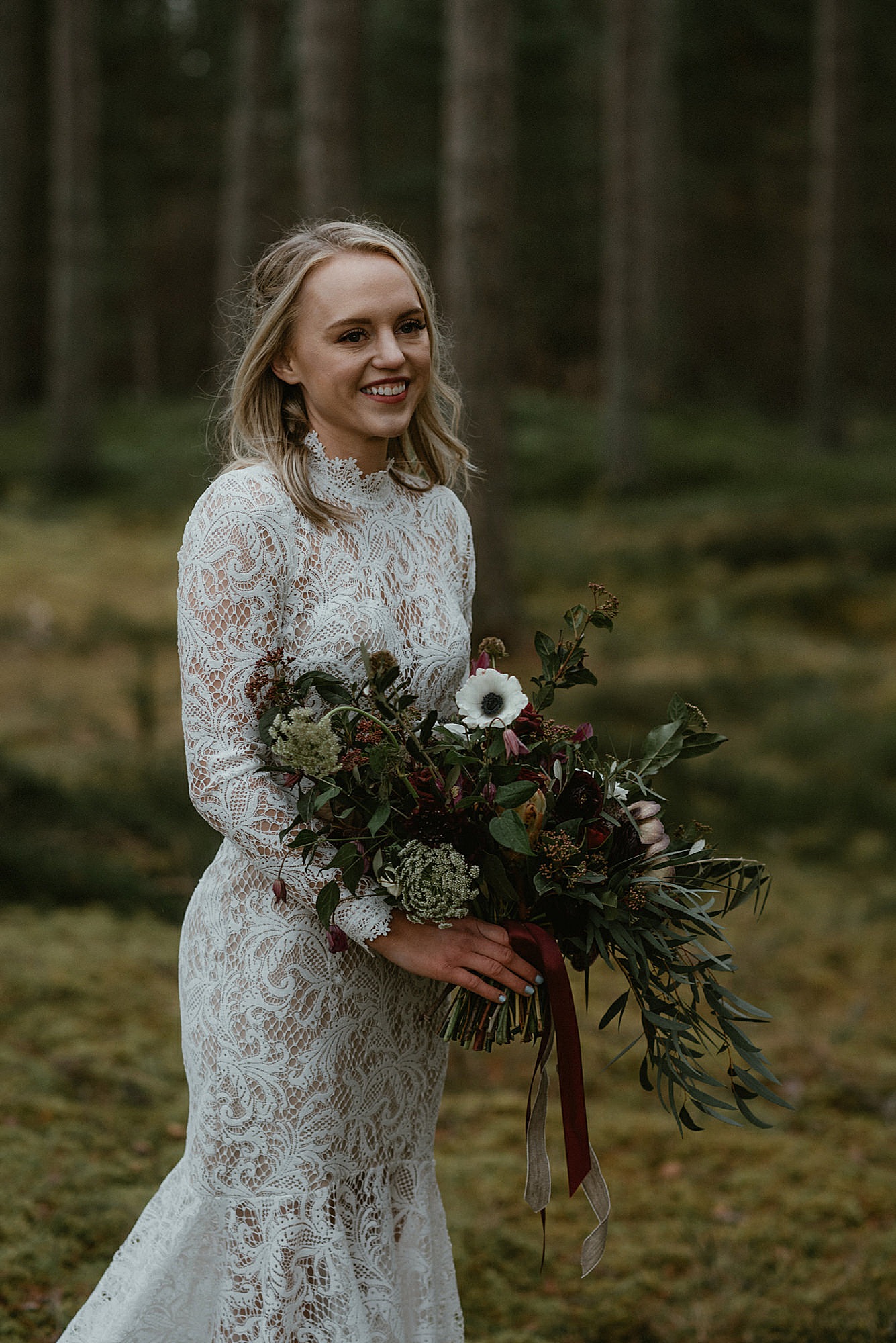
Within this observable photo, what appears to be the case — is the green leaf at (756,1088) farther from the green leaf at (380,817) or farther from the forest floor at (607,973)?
the forest floor at (607,973)

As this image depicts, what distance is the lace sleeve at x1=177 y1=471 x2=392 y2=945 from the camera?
2.20m

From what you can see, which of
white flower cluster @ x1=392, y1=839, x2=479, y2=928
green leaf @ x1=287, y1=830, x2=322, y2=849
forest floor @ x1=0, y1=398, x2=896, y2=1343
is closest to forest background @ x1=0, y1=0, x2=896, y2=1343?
forest floor @ x1=0, y1=398, x2=896, y2=1343

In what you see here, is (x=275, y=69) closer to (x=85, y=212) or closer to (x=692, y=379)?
(x=85, y=212)

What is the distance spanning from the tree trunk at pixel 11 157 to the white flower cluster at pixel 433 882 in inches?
729

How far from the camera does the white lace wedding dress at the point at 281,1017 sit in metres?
2.24

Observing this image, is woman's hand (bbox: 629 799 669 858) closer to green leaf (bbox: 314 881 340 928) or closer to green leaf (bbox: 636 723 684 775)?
green leaf (bbox: 636 723 684 775)

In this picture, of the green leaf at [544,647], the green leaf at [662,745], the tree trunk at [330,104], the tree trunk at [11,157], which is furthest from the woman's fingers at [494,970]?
the tree trunk at [11,157]

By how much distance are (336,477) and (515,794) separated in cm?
82

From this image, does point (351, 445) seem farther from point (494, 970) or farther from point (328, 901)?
point (494, 970)

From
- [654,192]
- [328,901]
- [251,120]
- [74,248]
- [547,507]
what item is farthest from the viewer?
[654,192]

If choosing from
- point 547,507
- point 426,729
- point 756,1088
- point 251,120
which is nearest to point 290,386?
point 426,729

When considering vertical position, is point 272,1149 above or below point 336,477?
below

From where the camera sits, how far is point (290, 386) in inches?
99.7

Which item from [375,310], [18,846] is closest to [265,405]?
[375,310]
